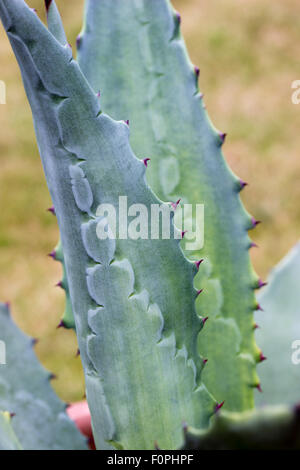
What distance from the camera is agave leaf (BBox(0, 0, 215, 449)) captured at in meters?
0.49

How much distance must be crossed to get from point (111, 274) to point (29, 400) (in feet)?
0.85

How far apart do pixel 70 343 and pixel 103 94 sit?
3.42 ft

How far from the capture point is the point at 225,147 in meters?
2.15

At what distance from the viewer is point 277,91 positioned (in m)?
2.32

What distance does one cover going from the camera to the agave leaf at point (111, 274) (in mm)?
492
